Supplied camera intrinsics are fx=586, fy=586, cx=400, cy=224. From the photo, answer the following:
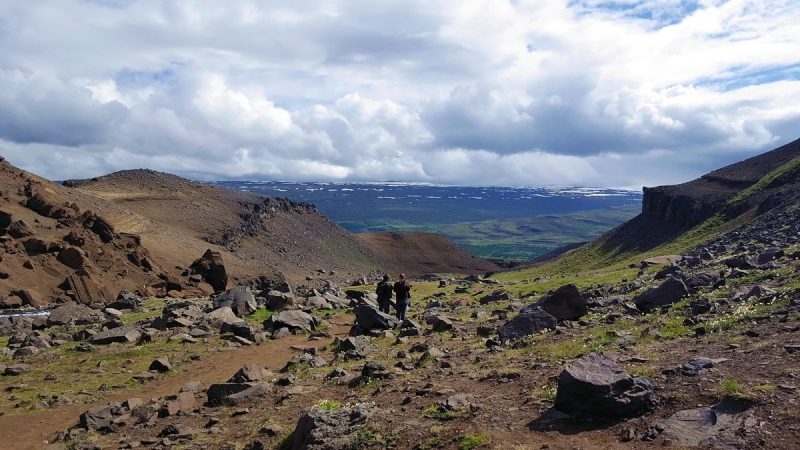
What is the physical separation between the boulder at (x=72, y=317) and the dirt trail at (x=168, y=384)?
15280 millimetres

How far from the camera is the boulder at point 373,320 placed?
29.4m

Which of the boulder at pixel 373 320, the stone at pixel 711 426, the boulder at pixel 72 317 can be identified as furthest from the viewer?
the boulder at pixel 72 317

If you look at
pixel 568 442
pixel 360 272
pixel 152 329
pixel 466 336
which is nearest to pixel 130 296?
pixel 152 329

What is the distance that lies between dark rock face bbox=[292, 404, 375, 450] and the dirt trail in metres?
7.82

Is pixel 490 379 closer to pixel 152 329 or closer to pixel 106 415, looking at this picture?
pixel 106 415

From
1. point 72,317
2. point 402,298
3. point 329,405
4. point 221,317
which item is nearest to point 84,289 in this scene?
point 72,317

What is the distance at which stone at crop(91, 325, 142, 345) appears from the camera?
93.0 ft

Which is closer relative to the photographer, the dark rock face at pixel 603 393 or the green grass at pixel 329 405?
the dark rock face at pixel 603 393

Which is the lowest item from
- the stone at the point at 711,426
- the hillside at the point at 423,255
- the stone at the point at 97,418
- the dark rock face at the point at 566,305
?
the hillside at the point at 423,255

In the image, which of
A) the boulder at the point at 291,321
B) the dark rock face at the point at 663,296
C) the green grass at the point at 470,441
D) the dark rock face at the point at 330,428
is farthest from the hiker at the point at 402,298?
the green grass at the point at 470,441

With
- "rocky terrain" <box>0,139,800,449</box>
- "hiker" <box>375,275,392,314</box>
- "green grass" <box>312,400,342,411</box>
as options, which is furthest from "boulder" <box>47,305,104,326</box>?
"green grass" <box>312,400,342,411</box>

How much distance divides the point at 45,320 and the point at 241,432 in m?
27.1

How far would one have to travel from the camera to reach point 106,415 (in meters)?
16.8

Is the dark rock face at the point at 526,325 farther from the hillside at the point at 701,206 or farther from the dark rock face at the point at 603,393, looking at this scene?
the hillside at the point at 701,206
